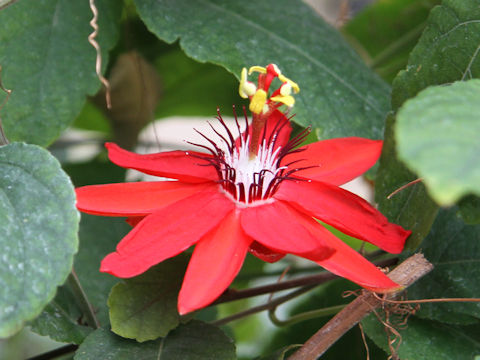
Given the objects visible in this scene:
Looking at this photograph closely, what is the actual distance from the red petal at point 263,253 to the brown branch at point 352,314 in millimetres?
59

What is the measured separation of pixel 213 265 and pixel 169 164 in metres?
0.11

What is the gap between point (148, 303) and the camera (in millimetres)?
450

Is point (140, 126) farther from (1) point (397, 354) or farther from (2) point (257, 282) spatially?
(1) point (397, 354)

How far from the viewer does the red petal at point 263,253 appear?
0.40 meters

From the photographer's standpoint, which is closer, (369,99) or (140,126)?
(369,99)

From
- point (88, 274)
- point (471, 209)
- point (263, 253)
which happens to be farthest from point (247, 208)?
point (88, 274)

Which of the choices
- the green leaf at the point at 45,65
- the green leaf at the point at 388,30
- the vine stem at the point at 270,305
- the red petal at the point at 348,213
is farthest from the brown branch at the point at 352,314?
the green leaf at the point at 388,30

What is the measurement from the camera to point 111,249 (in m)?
0.68

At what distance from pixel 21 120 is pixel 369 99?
0.31 meters

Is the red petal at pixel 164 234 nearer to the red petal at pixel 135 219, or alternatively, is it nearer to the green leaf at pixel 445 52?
the red petal at pixel 135 219

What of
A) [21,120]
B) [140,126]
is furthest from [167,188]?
[140,126]

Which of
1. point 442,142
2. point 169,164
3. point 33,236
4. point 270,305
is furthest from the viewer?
point 270,305

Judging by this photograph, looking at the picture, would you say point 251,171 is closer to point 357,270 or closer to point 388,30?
point 357,270

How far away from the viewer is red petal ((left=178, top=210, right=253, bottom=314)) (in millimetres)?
359
